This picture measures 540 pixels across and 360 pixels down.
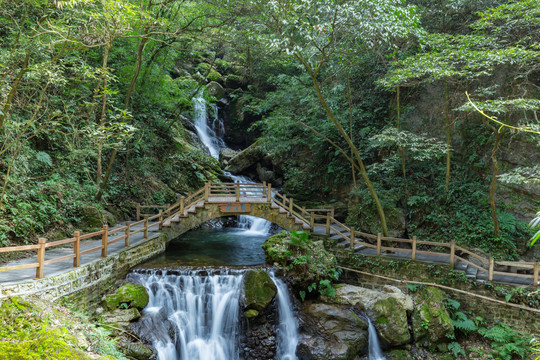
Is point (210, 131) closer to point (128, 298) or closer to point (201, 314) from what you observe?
point (201, 314)

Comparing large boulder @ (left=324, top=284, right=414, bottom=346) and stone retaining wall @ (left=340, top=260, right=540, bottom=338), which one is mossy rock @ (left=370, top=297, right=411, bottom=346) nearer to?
large boulder @ (left=324, top=284, right=414, bottom=346)

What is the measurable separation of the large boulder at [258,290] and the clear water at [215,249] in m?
2.51

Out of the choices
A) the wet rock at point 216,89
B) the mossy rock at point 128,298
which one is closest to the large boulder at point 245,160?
the wet rock at point 216,89

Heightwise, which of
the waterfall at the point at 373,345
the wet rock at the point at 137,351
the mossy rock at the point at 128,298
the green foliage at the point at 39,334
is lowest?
the waterfall at the point at 373,345

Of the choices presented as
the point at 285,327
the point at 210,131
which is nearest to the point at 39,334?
the point at 285,327

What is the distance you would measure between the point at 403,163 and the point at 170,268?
10.4 metres

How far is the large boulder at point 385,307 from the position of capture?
362 inches

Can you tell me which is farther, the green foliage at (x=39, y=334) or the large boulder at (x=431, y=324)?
the large boulder at (x=431, y=324)

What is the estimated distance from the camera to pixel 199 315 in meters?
9.50

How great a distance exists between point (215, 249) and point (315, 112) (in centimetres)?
832

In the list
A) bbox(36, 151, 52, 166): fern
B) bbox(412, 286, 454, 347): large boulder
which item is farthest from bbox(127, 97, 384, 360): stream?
bbox(36, 151, 52, 166): fern

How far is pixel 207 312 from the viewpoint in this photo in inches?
376

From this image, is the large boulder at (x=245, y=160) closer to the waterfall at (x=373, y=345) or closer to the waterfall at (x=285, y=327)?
the waterfall at (x=285, y=327)

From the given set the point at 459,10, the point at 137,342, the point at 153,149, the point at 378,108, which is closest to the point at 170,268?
the point at 137,342
